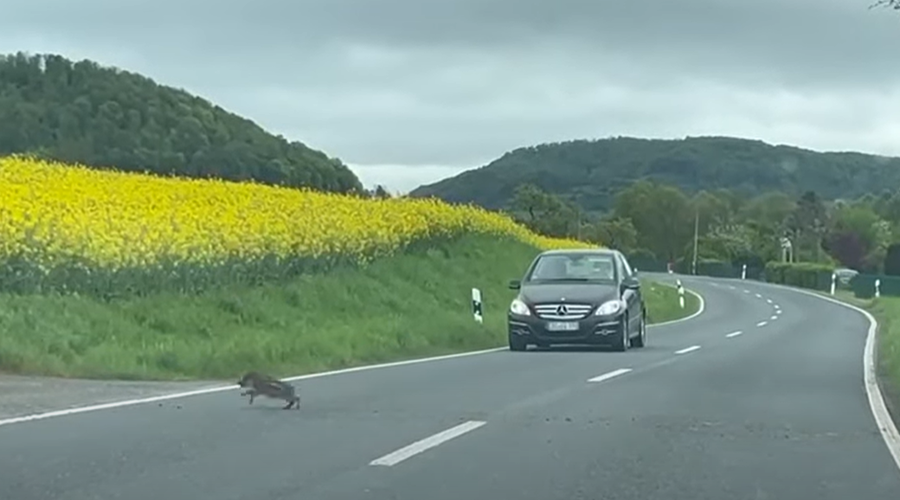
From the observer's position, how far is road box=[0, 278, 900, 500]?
9.41m

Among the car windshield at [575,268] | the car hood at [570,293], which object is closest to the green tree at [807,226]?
the car windshield at [575,268]

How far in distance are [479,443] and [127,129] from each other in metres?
39.5

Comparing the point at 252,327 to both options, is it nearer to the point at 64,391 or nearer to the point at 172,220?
the point at 172,220

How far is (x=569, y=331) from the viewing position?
990 inches

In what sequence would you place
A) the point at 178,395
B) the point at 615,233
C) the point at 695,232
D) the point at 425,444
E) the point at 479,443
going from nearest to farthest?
the point at 425,444, the point at 479,443, the point at 178,395, the point at 615,233, the point at 695,232

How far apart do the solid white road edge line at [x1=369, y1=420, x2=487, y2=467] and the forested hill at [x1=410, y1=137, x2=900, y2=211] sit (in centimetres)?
10796

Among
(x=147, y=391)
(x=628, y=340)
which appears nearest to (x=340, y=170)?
(x=628, y=340)

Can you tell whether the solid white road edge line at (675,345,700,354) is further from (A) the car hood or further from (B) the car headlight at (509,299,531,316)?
(B) the car headlight at (509,299,531,316)

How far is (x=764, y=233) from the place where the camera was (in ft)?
510

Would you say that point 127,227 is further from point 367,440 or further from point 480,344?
point 367,440

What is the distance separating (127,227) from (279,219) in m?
6.56

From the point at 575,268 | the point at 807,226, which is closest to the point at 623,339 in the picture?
the point at 575,268

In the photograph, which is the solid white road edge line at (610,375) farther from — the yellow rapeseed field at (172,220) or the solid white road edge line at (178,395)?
the yellow rapeseed field at (172,220)

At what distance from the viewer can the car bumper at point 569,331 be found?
25.2 metres
